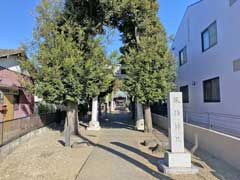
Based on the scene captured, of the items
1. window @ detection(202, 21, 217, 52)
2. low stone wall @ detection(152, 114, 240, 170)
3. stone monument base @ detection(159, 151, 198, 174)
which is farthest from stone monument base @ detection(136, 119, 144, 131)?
stone monument base @ detection(159, 151, 198, 174)

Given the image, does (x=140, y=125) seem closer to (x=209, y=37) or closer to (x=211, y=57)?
(x=211, y=57)

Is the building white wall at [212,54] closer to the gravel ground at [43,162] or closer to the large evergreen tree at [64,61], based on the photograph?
the large evergreen tree at [64,61]

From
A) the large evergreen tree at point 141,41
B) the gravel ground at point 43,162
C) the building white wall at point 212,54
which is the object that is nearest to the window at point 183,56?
the building white wall at point 212,54

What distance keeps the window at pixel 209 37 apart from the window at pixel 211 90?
1893mm

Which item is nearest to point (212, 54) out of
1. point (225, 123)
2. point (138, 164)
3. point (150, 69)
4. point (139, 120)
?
point (150, 69)

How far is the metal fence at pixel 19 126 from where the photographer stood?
27.2 ft

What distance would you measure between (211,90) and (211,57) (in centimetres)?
175

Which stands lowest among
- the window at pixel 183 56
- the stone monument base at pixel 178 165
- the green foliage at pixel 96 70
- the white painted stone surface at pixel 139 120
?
the stone monument base at pixel 178 165

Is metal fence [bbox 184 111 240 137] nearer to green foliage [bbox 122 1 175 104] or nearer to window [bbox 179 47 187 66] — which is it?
green foliage [bbox 122 1 175 104]

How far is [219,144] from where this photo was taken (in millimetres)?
7293

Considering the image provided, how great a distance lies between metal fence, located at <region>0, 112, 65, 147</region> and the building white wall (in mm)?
9233

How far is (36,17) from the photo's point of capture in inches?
474

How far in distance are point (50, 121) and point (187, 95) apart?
1002 cm

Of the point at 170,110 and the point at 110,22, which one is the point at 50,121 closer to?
the point at 110,22
